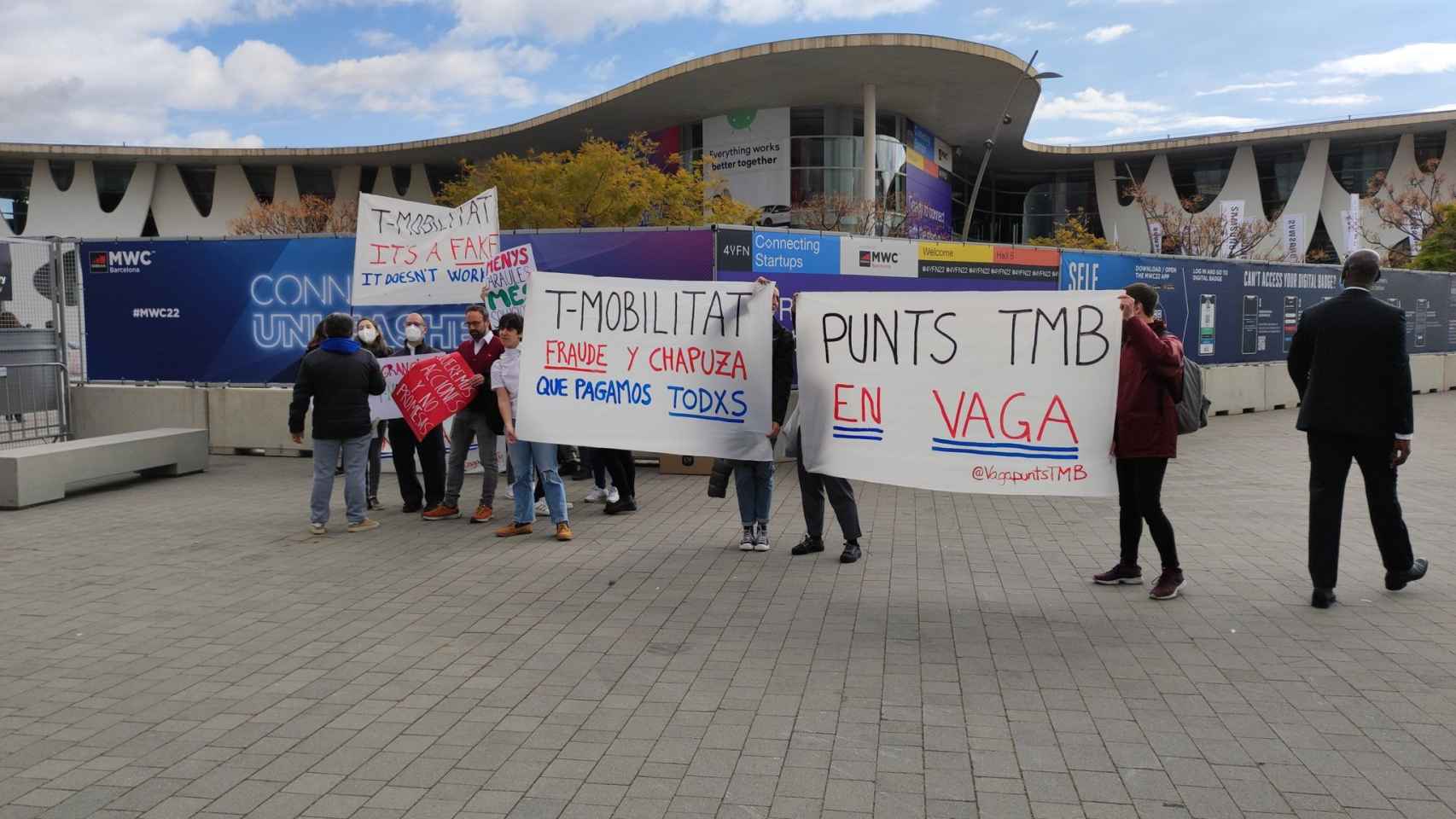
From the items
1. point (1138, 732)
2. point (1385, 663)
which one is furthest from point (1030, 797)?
point (1385, 663)

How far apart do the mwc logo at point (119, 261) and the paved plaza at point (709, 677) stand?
20.2 ft

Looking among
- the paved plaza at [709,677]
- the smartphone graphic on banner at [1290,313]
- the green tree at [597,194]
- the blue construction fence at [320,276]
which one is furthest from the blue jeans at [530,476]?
the green tree at [597,194]

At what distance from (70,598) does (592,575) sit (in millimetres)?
3260

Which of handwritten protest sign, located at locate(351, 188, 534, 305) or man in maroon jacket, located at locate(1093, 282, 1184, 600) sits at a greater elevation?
handwritten protest sign, located at locate(351, 188, 534, 305)

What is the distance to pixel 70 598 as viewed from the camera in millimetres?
6828

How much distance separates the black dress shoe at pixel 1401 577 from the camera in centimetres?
662

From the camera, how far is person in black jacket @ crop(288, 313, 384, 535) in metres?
8.73

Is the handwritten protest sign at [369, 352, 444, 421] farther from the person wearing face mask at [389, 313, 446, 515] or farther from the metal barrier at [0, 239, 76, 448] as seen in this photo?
the metal barrier at [0, 239, 76, 448]

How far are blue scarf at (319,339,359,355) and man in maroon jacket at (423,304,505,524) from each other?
92cm

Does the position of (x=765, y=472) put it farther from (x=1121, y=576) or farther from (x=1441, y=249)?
(x=1441, y=249)

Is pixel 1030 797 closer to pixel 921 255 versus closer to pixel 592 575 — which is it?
pixel 592 575

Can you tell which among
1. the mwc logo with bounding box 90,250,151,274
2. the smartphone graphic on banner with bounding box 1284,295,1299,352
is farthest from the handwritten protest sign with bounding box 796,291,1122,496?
the smartphone graphic on banner with bounding box 1284,295,1299,352

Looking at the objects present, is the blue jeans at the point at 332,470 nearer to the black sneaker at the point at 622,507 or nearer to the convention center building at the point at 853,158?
the black sneaker at the point at 622,507

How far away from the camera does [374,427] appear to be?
412 inches
